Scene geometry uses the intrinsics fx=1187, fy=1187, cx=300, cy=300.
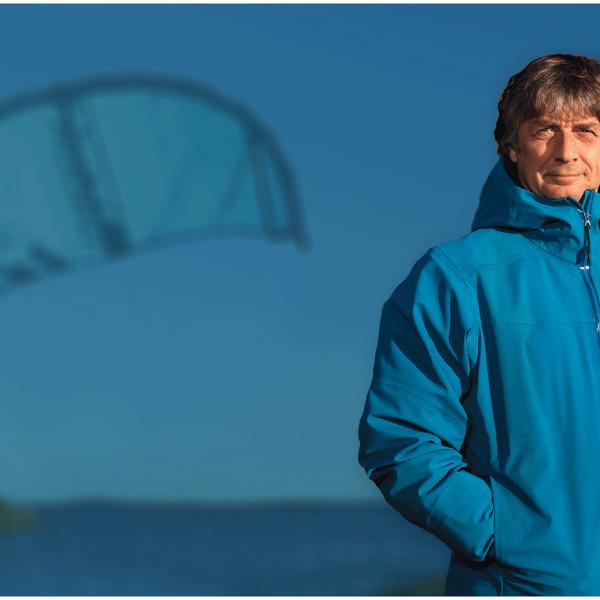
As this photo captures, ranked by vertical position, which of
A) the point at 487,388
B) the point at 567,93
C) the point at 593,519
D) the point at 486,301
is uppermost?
the point at 567,93

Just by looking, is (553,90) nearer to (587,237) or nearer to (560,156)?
(560,156)

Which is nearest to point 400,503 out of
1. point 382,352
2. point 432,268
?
point 382,352

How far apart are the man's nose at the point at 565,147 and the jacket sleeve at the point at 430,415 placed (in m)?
0.21

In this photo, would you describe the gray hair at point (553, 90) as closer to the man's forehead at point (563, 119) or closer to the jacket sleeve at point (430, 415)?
the man's forehead at point (563, 119)

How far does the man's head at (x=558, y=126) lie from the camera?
1.54 meters

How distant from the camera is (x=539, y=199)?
4.99ft

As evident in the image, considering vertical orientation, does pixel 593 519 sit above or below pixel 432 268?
below

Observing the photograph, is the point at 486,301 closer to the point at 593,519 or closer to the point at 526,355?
the point at 526,355

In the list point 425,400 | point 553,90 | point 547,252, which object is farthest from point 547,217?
point 425,400

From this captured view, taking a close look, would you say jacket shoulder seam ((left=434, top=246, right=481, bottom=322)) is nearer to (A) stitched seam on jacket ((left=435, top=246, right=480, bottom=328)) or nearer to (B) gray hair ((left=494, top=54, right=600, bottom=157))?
(A) stitched seam on jacket ((left=435, top=246, right=480, bottom=328))

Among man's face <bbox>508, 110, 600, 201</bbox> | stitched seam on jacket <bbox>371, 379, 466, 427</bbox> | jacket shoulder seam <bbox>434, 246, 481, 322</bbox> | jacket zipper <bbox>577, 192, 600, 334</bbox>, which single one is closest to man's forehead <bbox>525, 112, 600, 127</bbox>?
man's face <bbox>508, 110, 600, 201</bbox>

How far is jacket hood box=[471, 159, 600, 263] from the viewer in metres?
1.52

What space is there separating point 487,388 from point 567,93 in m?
0.41

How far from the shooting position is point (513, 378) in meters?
1.44
